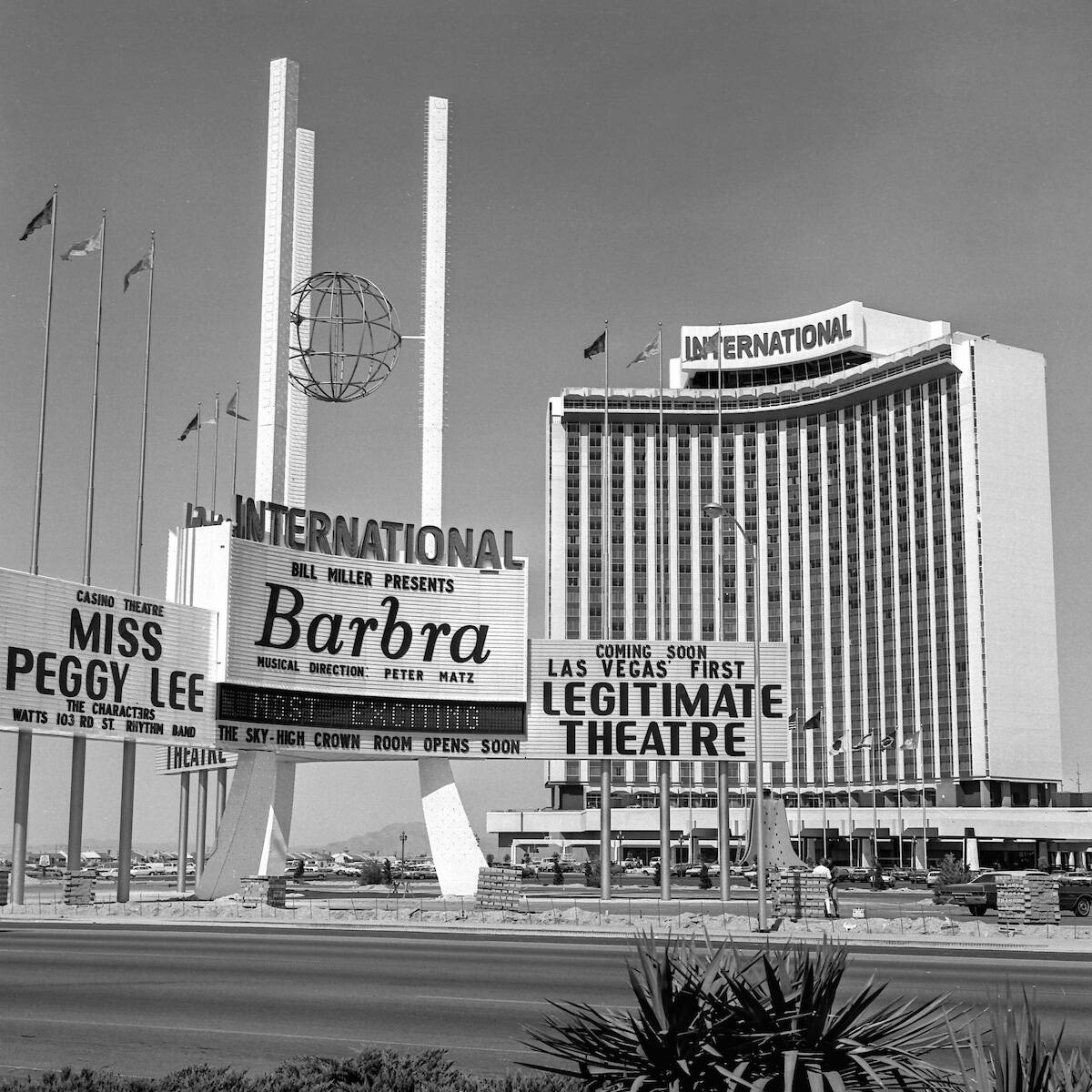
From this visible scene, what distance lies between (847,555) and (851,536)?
2.30 metres

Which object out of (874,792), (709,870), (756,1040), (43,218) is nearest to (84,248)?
(43,218)

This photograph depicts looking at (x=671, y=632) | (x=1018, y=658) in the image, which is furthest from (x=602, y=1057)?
(x=671, y=632)

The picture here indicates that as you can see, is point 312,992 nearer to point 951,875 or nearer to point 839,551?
point 951,875

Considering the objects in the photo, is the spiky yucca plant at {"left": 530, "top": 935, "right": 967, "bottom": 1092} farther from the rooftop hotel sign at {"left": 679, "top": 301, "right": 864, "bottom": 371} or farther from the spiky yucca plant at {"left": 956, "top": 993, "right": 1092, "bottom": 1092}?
the rooftop hotel sign at {"left": 679, "top": 301, "right": 864, "bottom": 371}

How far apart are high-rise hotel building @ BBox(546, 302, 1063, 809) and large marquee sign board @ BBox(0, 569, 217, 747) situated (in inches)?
3815

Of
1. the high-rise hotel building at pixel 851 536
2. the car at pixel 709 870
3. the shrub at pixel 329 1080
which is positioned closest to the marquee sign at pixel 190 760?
the car at pixel 709 870

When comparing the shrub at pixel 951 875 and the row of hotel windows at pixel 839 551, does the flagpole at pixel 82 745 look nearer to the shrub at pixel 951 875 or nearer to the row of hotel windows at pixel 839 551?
the shrub at pixel 951 875

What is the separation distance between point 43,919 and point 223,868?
27.7 feet

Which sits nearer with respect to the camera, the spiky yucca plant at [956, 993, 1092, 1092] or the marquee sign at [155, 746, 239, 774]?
the spiky yucca plant at [956, 993, 1092, 1092]

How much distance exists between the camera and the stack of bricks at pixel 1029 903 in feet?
138

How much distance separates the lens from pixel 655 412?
171 metres

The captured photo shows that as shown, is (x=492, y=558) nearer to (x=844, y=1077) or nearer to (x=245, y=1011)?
(x=245, y=1011)

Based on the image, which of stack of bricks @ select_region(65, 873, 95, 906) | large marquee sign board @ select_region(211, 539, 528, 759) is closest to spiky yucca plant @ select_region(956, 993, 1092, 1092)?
large marquee sign board @ select_region(211, 539, 528, 759)

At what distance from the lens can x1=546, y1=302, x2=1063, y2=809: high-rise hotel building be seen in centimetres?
15625
